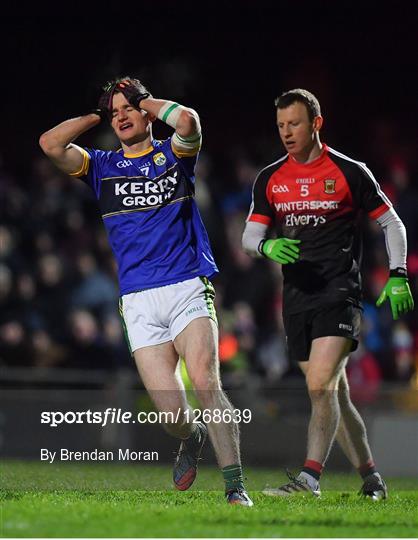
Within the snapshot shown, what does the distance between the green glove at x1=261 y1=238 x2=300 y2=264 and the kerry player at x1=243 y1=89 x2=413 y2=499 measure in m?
0.08

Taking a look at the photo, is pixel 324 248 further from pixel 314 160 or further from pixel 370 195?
pixel 314 160

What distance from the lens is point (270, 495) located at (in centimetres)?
750

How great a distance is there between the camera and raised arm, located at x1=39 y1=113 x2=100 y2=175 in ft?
24.7

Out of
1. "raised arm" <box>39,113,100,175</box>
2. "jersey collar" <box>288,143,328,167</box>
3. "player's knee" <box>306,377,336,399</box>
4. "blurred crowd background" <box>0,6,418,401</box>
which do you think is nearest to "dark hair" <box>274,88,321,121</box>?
"jersey collar" <box>288,143,328,167</box>

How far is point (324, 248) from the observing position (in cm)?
790

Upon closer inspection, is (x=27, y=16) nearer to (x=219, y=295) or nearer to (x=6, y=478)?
(x=219, y=295)

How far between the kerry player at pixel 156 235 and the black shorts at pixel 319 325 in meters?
0.79

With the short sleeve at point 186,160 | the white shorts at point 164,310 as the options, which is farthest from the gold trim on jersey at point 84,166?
the white shorts at point 164,310

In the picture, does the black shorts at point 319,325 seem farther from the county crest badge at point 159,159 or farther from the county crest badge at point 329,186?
the county crest badge at point 159,159

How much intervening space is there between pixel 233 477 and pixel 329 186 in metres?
2.14

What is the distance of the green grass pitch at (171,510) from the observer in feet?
18.3

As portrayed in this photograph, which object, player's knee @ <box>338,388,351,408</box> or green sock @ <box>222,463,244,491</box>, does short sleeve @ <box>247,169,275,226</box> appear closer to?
player's knee @ <box>338,388,351,408</box>

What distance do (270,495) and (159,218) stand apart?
73.0 inches

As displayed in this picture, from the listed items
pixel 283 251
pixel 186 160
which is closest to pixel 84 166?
pixel 186 160
